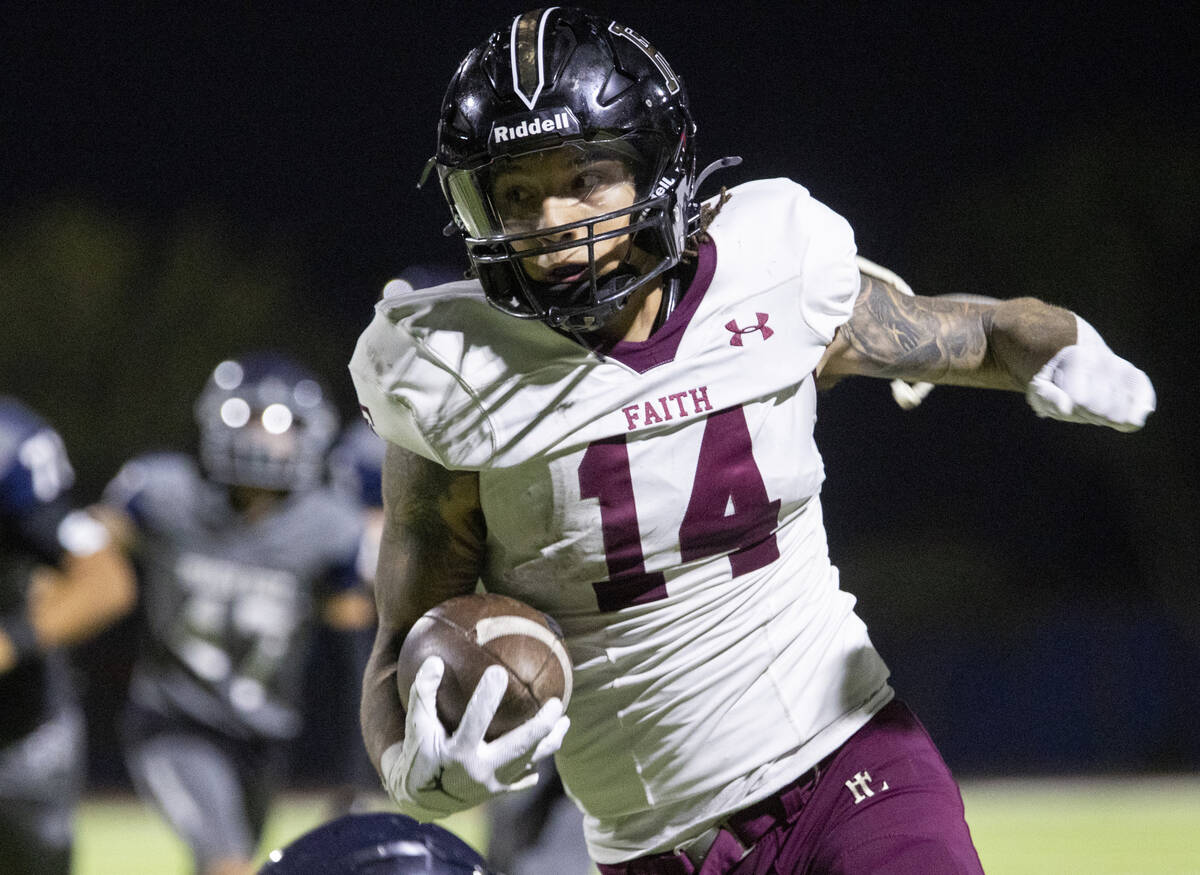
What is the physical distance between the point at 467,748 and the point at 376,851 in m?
0.22

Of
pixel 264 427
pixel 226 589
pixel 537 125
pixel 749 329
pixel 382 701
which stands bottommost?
pixel 226 589

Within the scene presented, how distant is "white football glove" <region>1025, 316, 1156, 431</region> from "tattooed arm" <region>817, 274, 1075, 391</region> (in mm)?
79

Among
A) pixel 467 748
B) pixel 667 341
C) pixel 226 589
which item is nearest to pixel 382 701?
pixel 467 748

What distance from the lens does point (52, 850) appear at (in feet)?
9.25

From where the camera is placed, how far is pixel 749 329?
1840 millimetres

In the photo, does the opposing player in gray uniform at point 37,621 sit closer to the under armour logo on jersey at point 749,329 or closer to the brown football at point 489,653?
the brown football at point 489,653

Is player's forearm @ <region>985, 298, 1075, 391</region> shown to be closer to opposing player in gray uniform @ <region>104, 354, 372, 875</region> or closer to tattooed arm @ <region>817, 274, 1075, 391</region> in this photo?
tattooed arm @ <region>817, 274, 1075, 391</region>

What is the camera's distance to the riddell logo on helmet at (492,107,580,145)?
1753 mm

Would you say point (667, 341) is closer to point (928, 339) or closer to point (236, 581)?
point (928, 339)

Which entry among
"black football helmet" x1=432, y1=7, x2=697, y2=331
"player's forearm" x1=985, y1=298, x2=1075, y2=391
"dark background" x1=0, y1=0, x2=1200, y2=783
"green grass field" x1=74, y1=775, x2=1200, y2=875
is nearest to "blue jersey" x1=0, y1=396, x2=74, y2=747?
"black football helmet" x1=432, y1=7, x2=697, y2=331

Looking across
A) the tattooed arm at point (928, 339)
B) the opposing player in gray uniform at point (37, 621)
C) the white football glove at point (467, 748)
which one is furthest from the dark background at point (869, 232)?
the white football glove at point (467, 748)

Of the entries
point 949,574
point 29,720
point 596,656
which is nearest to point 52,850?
point 29,720

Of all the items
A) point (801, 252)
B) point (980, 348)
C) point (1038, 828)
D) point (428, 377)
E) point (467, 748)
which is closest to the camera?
point (467, 748)

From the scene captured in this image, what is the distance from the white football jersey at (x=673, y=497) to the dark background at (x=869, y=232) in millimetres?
6993
